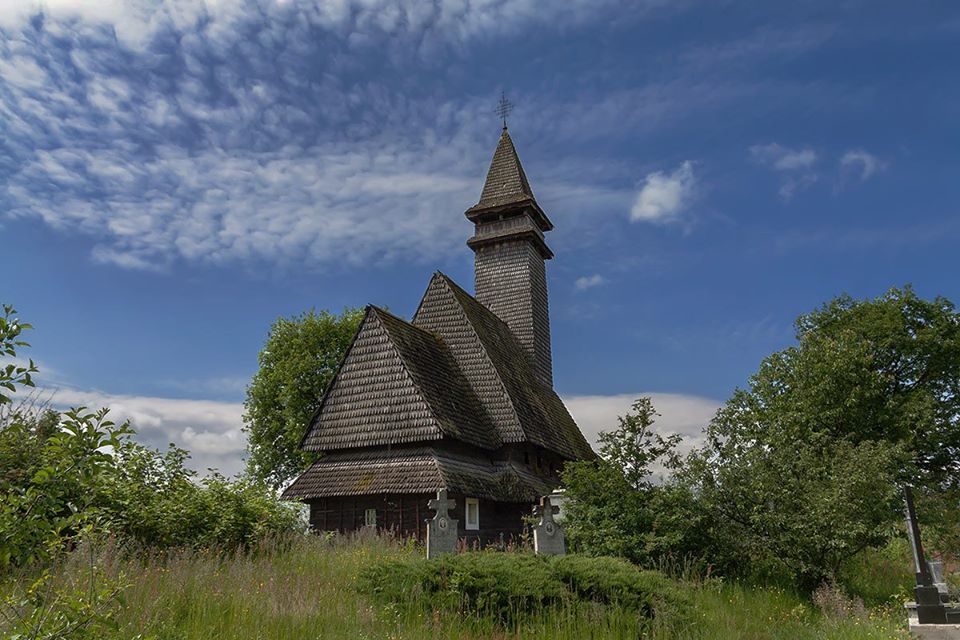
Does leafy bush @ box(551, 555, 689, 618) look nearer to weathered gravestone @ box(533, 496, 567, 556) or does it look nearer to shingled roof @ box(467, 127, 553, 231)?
weathered gravestone @ box(533, 496, 567, 556)

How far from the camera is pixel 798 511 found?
15250 mm

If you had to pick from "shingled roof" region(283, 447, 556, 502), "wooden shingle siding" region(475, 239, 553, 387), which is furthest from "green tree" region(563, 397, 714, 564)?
"wooden shingle siding" region(475, 239, 553, 387)

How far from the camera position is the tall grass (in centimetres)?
794

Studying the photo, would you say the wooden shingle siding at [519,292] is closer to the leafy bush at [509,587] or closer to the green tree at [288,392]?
the green tree at [288,392]

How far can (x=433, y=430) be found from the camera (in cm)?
2072

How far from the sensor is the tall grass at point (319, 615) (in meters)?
7.94

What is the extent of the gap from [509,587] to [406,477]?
11.1m

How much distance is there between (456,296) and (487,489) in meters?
9.22

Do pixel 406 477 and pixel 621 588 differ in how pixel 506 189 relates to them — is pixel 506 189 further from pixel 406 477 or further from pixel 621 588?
pixel 621 588

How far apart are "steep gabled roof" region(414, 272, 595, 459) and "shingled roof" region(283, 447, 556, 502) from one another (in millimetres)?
1956

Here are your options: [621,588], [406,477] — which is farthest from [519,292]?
[621,588]

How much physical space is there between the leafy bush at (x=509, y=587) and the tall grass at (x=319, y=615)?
17 centimetres

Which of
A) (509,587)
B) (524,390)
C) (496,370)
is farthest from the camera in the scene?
(524,390)

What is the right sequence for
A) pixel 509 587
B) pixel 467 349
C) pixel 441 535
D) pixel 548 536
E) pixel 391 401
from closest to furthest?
1. pixel 509 587
2. pixel 441 535
3. pixel 548 536
4. pixel 391 401
5. pixel 467 349
